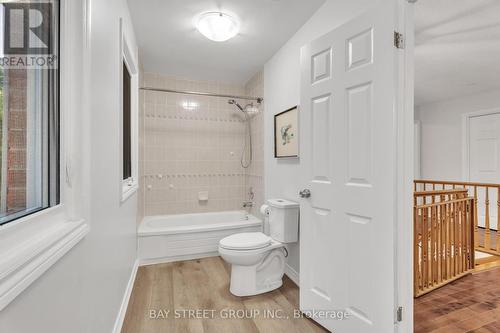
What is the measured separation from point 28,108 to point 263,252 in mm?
1817

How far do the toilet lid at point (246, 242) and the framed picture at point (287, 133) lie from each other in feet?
2.76

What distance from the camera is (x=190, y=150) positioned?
12.1 feet

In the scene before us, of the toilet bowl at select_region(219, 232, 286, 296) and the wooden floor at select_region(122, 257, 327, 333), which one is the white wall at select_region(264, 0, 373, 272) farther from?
the wooden floor at select_region(122, 257, 327, 333)

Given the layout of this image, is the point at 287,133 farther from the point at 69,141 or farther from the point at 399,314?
the point at 69,141

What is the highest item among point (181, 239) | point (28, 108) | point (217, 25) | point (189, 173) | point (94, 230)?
point (217, 25)

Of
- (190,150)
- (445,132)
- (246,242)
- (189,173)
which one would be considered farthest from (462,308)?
(445,132)

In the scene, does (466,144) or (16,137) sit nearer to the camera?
(16,137)

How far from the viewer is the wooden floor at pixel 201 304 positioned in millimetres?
1704

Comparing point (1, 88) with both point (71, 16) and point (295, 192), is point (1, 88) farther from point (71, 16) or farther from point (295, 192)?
point (295, 192)

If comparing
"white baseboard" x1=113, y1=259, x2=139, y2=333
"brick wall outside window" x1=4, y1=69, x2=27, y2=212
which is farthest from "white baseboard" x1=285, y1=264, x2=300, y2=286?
"brick wall outside window" x1=4, y1=69, x2=27, y2=212

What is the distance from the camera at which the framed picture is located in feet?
7.72

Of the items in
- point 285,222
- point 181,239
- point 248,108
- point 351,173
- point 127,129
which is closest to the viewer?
point 351,173

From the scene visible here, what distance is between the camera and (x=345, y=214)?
156cm

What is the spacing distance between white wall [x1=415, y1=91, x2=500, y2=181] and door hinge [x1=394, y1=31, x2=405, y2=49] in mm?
4456
